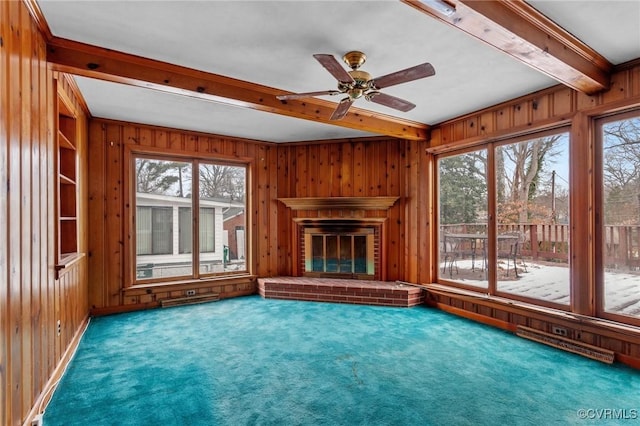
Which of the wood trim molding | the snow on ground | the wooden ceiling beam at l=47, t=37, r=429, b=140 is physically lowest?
the snow on ground

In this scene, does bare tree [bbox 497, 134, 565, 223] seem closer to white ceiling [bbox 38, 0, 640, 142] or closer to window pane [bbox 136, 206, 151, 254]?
white ceiling [bbox 38, 0, 640, 142]

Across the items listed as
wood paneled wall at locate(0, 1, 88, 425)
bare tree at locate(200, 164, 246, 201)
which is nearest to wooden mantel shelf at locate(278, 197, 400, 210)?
bare tree at locate(200, 164, 246, 201)

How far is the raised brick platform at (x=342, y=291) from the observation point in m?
4.71

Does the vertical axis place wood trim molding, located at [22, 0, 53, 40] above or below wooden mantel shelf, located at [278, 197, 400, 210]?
above

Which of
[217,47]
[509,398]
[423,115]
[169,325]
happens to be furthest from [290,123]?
[509,398]

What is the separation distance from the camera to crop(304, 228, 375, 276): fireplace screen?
5344 mm

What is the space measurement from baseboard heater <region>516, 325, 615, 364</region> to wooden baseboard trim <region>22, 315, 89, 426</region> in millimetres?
4165

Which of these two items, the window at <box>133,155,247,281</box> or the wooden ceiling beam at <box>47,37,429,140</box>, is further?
the window at <box>133,155,247,281</box>

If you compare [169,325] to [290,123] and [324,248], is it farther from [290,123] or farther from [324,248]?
[290,123]

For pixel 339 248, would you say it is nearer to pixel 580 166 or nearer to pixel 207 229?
pixel 207 229

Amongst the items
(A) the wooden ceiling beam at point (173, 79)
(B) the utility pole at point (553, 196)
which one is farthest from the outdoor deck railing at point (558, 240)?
(A) the wooden ceiling beam at point (173, 79)

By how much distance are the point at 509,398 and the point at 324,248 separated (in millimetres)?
3524

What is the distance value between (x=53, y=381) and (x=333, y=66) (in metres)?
3.09

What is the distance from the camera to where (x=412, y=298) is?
185 inches
